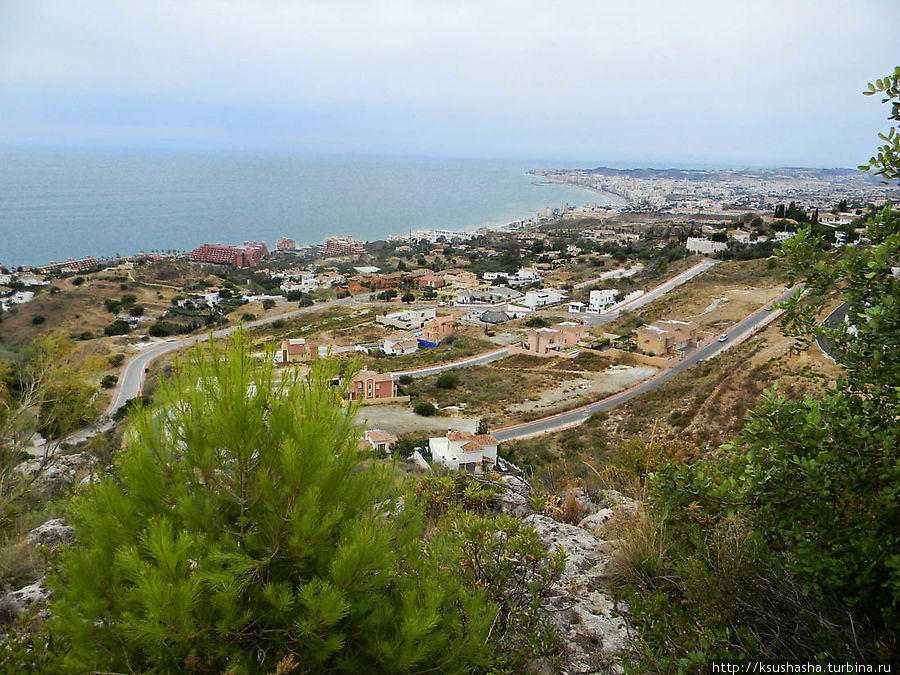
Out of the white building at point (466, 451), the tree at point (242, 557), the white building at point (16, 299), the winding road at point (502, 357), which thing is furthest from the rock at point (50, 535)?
the white building at point (16, 299)

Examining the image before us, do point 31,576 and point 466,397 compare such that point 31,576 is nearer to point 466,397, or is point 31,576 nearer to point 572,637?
point 572,637

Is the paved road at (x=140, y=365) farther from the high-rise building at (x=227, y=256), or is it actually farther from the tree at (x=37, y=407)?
the high-rise building at (x=227, y=256)

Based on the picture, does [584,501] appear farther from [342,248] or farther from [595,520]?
[342,248]

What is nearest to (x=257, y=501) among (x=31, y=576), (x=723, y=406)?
(x=31, y=576)

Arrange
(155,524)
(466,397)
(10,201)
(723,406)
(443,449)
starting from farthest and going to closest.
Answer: (10,201)
(466,397)
(443,449)
(723,406)
(155,524)

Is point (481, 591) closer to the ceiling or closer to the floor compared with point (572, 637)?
closer to the ceiling

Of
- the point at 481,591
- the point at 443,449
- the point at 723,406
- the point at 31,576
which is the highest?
the point at 481,591

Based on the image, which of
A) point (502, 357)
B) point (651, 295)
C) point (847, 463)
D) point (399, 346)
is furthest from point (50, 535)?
point (651, 295)
